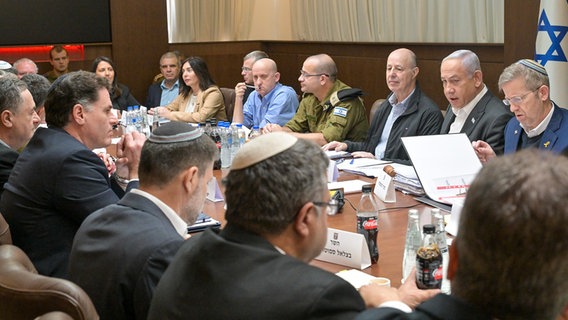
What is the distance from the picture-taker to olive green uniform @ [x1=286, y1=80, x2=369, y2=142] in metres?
5.30

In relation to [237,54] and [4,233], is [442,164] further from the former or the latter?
[237,54]

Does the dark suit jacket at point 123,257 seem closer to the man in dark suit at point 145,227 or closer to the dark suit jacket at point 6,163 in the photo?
the man in dark suit at point 145,227

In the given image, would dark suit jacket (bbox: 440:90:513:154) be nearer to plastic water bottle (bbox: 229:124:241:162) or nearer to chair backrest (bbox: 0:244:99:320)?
plastic water bottle (bbox: 229:124:241:162)

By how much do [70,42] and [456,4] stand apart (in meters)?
4.40

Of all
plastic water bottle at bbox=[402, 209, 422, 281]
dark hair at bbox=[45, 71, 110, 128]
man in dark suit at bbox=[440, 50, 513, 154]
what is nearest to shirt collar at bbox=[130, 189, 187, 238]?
plastic water bottle at bbox=[402, 209, 422, 281]

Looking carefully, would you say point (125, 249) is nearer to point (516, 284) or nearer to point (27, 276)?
point (27, 276)

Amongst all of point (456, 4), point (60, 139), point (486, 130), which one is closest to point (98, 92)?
point (60, 139)

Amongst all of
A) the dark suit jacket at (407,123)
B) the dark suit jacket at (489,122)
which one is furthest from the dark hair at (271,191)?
the dark suit jacket at (407,123)

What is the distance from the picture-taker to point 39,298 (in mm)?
1804

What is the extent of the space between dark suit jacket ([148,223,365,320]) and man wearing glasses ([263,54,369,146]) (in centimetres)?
347

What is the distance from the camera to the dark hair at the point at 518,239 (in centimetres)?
117

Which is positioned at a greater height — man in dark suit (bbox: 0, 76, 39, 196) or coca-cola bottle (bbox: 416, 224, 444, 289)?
man in dark suit (bbox: 0, 76, 39, 196)

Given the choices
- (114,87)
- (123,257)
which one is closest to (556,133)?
(123,257)

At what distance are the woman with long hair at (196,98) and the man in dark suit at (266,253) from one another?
195 inches
